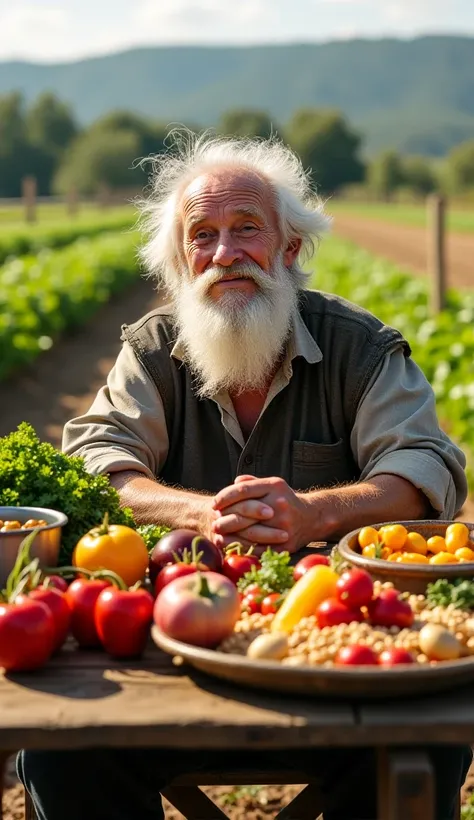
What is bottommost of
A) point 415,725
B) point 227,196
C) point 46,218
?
point 46,218

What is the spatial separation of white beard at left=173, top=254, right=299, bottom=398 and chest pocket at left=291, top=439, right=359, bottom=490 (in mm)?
292

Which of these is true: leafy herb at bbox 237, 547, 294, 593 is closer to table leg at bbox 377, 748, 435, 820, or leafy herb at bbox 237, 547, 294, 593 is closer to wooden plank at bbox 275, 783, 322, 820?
table leg at bbox 377, 748, 435, 820

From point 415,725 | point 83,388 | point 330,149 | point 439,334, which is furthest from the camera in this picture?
point 330,149

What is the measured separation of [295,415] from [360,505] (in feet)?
1.78

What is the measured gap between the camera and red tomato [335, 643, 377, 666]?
72.2 inches

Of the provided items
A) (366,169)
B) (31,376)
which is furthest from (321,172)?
(31,376)

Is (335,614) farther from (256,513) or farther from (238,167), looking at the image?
(238,167)

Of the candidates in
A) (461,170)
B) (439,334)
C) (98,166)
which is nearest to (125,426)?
(439,334)

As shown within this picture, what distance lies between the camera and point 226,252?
3.49m

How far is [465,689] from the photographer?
1904 mm

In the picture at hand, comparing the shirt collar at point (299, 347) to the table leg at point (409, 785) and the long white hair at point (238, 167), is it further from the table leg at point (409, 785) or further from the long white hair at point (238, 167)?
the table leg at point (409, 785)

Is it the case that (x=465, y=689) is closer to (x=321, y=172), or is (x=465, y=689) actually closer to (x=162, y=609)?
(x=162, y=609)

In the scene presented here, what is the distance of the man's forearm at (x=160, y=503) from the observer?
3059mm

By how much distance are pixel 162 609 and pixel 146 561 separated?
0.41 m
